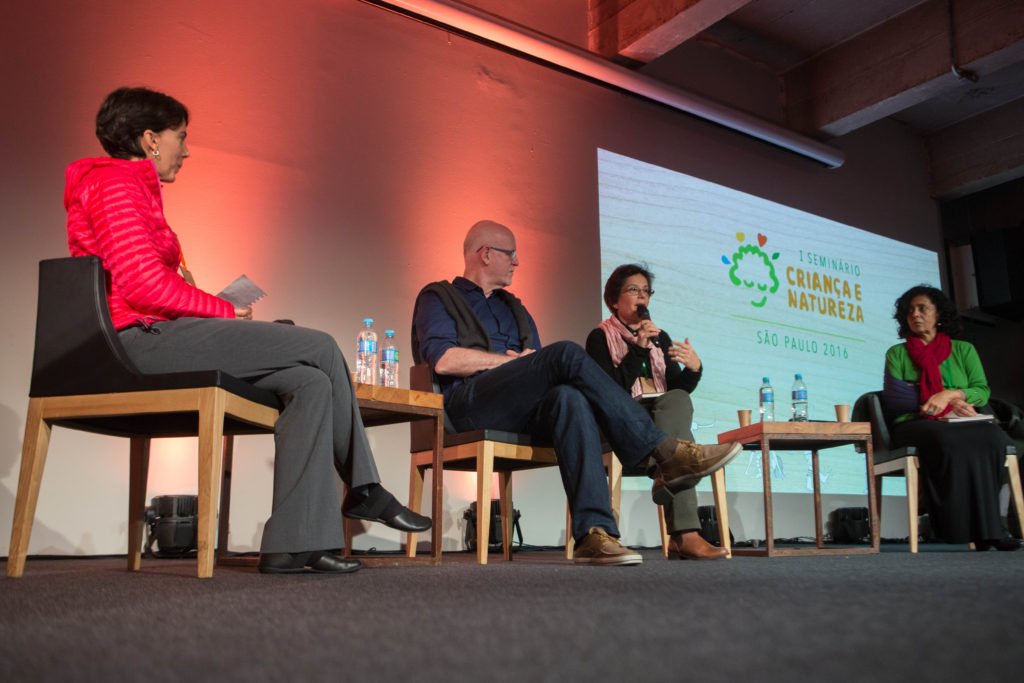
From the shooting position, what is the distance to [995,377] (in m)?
6.79

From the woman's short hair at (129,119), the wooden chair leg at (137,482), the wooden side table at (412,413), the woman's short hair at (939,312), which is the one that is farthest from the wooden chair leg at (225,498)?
the woman's short hair at (939,312)

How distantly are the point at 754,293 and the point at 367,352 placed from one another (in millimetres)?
2572

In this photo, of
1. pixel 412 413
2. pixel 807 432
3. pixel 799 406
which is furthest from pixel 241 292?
pixel 799 406

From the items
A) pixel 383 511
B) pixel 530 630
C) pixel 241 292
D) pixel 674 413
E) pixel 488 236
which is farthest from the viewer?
pixel 488 236

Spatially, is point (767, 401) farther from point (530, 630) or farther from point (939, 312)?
point (530, 630)

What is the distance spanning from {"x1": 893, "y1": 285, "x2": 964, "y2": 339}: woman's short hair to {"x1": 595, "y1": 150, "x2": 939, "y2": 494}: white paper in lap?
1.11 meters

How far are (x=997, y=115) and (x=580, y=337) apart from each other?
13.3 feet

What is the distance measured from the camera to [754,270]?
5.29 metres

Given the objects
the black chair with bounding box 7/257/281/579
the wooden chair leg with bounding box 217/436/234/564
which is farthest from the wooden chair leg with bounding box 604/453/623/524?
the black chair with bounding box 7/257/281/579

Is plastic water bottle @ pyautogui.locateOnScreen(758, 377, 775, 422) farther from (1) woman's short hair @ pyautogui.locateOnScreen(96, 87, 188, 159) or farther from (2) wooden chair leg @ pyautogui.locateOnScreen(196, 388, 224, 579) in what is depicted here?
(1) woman's short hair @ pyautogui.locateOnScreen(96, 87, 188, 159)

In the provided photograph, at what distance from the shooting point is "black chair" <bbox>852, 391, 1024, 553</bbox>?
11.7 ft

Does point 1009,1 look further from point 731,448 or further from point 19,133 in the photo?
point 19,133

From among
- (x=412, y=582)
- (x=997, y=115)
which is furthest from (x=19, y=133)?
(x=997, y=115)

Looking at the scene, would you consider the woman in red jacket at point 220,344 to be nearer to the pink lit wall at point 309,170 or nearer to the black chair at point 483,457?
the black chair at point 483,457
